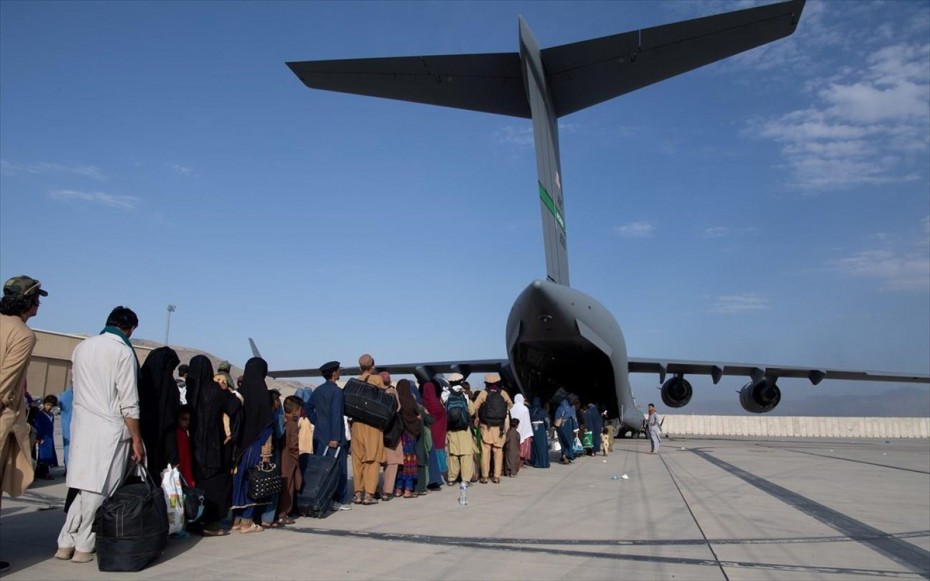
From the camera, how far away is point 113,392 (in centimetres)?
395

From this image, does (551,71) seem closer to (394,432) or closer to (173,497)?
(394,432)

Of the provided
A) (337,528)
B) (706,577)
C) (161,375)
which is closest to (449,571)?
(706,577)

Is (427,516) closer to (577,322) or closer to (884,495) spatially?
(884,495)

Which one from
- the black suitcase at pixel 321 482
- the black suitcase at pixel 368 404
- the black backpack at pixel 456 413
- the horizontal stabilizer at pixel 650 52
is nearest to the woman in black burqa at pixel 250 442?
the black suitcase at pixel 321 482

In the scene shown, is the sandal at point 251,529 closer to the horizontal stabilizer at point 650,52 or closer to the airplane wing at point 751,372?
the horizontal stabilizer at point 650,52

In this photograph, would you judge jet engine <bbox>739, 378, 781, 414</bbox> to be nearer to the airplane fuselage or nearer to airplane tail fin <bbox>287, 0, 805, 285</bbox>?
the airplane fuselage

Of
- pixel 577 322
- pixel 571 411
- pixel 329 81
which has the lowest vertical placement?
pixel 571 411

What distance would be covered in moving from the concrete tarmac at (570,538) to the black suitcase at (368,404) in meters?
0.85

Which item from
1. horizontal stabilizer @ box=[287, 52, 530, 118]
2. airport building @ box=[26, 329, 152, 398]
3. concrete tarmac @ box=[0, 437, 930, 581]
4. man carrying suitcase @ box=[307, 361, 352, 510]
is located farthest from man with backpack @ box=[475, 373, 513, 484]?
airport building @ box=[26, 329, 152, 398]

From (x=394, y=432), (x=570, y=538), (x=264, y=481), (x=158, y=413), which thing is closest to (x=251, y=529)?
(x=264, y=481)

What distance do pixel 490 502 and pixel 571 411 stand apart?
224 inches

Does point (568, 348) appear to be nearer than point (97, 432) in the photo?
No

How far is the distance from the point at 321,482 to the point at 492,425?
345 centimetres

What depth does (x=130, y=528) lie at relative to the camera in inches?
143
